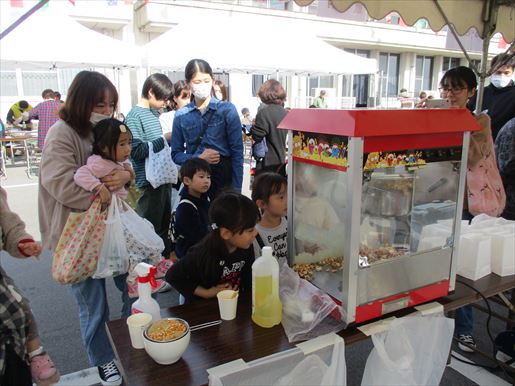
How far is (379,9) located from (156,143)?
1780mm

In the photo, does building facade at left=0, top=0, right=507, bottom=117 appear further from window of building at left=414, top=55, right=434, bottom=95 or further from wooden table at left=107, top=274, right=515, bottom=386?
wooden table at left=107, top=274, right=515, bottom=386

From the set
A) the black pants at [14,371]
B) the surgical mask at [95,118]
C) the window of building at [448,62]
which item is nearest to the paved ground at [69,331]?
the black pants at [14,371]

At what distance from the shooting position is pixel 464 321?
2.35 meters

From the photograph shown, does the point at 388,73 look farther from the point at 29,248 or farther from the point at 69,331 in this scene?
the point at 29,248

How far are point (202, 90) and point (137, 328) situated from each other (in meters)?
1.82

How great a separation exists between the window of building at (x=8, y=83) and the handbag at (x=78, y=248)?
12007mm

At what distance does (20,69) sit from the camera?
11.4 m

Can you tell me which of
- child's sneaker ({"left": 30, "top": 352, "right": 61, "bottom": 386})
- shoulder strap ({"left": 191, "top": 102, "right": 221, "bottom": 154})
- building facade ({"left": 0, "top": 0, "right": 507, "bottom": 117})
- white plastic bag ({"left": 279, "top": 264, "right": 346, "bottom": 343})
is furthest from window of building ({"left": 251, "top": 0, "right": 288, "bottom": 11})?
child's sneaker ({"left": 30, "top": 352, "right": 61, "bottom": 386})

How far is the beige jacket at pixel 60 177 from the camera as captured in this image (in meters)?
1.69

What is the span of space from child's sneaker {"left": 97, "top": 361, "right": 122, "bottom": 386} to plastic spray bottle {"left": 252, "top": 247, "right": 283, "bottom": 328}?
116 cm

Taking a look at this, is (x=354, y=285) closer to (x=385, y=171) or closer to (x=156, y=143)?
(x=385, y=171)

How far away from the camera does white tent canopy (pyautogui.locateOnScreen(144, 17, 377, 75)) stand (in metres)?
5.14

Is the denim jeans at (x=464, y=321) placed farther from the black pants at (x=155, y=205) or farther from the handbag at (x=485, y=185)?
the black pants at (x=155, y=205)

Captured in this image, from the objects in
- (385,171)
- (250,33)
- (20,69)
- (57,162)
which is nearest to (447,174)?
(385,171)
